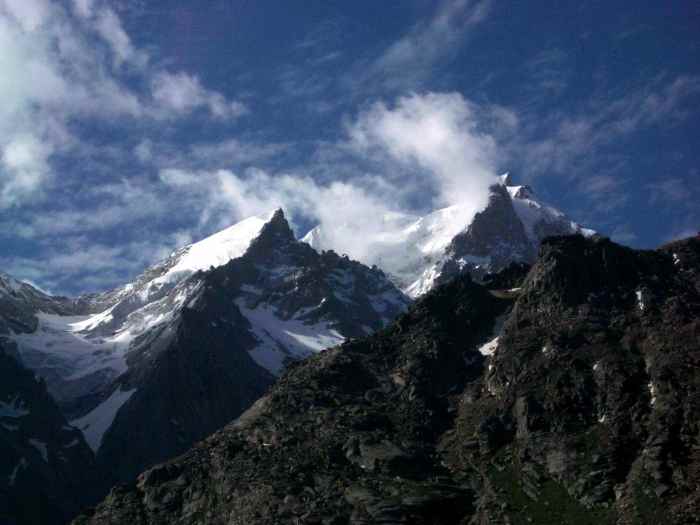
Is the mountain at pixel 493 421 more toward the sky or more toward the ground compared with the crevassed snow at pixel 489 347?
more toward the ground

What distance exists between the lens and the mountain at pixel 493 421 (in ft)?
407

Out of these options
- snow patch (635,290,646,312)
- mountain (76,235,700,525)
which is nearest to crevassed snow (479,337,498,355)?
mountain (76,235,700,525)

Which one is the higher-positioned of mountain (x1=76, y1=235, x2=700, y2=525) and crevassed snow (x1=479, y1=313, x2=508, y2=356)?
crevassed snow (x1=479, y1=313, x2=508, y2=356)

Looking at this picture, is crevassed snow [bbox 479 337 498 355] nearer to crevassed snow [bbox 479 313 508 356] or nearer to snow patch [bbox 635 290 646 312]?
crevassed snow [bbox 479 313 508 356]

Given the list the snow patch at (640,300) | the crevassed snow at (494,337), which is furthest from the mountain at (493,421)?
the crevassed snow at (494,337)

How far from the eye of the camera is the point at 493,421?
144 m

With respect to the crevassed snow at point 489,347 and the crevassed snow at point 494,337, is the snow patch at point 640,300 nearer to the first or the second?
the crevassed snow at point 494,337

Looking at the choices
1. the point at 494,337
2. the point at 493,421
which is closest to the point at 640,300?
the point at 494,337

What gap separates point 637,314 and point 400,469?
44.2 metres

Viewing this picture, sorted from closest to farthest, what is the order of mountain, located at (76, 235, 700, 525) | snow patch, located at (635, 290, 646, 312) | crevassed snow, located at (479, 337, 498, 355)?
1. mountain, located at (76, 235, 700, 525)
2. snow patch, located at (635, 290, 646, 312)
3. crevassed snow, located at (479, 337, 498, 355)

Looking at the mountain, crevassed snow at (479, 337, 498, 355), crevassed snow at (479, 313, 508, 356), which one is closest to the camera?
the mountain

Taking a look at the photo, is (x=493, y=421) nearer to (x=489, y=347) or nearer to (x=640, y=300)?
(x=489, y=347)

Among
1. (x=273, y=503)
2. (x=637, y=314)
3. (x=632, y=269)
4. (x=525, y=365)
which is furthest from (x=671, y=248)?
(x=273, y=503)

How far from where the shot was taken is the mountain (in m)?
124
